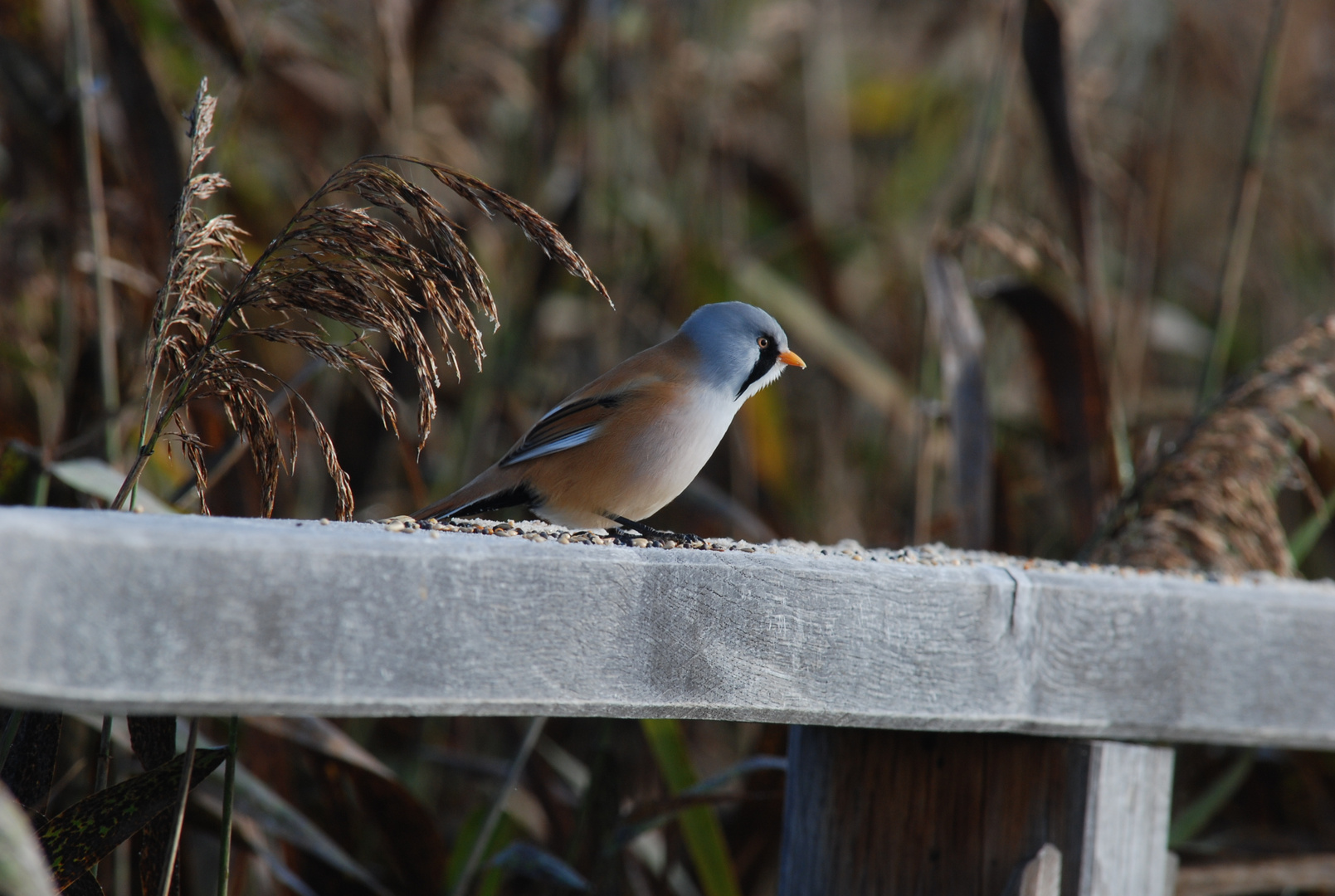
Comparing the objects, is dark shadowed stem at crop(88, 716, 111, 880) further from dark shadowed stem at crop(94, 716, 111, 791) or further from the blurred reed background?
the blurred reed background

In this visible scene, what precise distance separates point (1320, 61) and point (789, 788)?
428 cm

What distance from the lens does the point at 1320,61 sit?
15.6ft

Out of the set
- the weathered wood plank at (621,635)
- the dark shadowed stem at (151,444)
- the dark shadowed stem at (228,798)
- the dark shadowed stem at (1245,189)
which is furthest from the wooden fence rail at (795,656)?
the dark shadowed stem at (1245,189)

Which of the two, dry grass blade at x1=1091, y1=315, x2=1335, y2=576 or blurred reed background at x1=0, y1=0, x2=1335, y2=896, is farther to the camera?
blurred reed background at x1=0, y1=0, x2=1335, y2=896

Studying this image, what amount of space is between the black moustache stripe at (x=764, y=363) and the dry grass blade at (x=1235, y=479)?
0.70 metres

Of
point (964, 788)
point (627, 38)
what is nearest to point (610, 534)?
point (964, 788)

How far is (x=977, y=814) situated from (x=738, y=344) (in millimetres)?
928

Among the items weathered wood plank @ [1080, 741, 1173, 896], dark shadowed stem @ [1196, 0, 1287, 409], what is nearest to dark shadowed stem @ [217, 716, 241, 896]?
weathered wood plank @ [1080, 741, 1173, 896]

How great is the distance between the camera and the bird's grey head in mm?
2191

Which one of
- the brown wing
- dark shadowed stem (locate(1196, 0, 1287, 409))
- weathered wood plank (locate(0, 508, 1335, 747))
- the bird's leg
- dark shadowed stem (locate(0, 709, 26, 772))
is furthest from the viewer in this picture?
dark shadowed stem (locate(1196, 0, 1287, 409))

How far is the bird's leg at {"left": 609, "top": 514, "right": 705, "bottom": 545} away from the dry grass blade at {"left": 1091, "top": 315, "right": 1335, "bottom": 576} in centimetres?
89

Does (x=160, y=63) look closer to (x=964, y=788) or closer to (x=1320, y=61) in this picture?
(x=964, y=788)

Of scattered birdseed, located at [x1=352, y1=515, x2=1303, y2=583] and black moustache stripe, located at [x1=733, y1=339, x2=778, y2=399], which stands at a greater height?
black moustache stripe, located at [x1=733, y1=339, x2=778, y2=399]

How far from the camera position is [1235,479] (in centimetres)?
213
